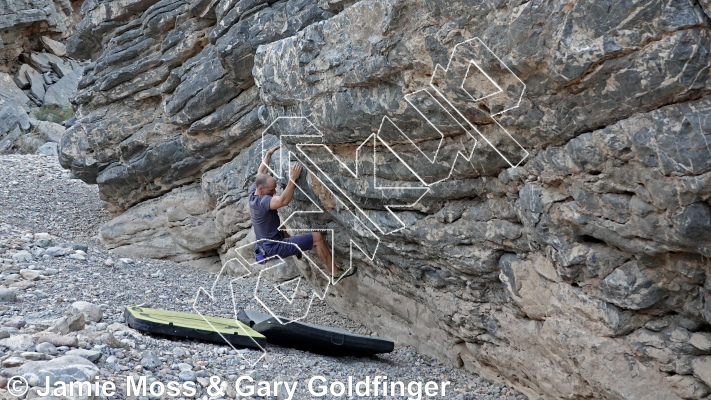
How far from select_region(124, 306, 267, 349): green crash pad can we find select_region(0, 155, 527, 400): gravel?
3.7 inches

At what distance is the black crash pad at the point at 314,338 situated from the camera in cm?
664

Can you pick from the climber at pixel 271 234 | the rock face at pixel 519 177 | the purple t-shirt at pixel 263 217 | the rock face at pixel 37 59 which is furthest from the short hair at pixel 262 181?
the rock face at pixel 37 59

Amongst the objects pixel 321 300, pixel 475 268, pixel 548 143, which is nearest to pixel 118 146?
pixel 321 300

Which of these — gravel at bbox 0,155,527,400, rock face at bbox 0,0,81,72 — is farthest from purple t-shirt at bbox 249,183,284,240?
rock face at bbox 0,0,81,72

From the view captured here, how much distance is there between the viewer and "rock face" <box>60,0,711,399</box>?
3.63 m

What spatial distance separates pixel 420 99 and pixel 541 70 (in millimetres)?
1247

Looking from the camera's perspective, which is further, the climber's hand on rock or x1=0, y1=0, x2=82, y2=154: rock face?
x1=0, y1=0, x2=82, y2=154: rock face

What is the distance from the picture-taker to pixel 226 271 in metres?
11.3

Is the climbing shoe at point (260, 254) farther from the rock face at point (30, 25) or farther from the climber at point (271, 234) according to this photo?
the rock face at point (30, 25)

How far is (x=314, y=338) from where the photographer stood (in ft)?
22.1

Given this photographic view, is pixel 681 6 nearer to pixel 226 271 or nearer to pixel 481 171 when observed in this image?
pixel 481 171

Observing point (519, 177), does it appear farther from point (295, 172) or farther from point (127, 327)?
point (127, 327)

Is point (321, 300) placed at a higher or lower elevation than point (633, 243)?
lower

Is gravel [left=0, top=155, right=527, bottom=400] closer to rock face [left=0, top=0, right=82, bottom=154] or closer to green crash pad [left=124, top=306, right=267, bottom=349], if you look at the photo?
green crash pad [left=124, top=306, right=267, bottom=349]
